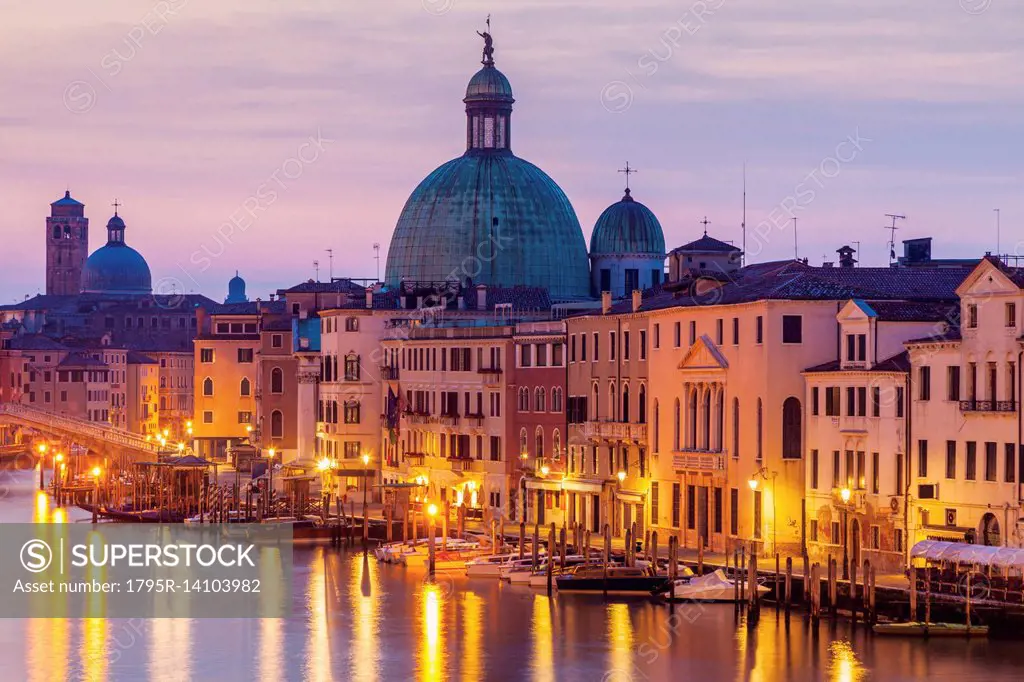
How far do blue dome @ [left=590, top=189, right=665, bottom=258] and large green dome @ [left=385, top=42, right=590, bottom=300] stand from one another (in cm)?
135

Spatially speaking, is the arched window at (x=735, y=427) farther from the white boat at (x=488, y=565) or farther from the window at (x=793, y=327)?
the white boat at (x=488, y=565)

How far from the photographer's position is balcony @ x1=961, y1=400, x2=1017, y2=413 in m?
58.0

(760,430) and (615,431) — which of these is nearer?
(760,430)

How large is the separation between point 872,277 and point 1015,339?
10.7m

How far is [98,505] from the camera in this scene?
10100 centimetres

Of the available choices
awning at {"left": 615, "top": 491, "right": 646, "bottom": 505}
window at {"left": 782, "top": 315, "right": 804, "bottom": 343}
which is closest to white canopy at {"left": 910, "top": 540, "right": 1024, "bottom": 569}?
window at {"left": 782, "top": 315, "right": 804, "bottom": 343}

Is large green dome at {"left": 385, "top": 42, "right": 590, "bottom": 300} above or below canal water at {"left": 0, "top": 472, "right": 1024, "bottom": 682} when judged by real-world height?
Result: above

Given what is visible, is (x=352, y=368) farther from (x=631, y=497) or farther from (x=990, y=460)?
(x=990, y=460)

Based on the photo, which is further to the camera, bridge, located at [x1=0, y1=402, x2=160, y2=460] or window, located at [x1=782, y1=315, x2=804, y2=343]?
bridge, located at [x1=0, y1=402, x2=160, y2=460]

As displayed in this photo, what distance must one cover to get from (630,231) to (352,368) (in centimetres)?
1654

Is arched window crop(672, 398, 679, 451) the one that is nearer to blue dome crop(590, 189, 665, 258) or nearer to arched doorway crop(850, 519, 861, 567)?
arched doorway crop(850, 519, 861, 567)

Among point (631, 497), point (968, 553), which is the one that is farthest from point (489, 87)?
point (968, 553)

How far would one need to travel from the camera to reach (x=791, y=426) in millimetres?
67500

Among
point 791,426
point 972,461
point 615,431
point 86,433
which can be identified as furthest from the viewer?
point 86,433
